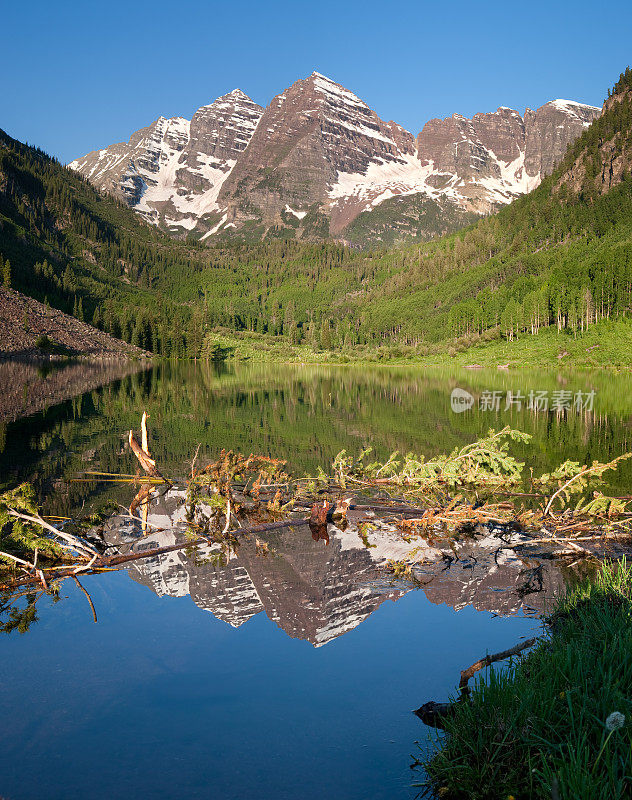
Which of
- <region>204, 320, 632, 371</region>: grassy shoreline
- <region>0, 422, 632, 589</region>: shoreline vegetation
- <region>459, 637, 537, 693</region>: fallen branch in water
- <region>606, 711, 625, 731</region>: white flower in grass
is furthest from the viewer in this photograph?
<region>204, 320, 632, 371</region>: grassy shoreline

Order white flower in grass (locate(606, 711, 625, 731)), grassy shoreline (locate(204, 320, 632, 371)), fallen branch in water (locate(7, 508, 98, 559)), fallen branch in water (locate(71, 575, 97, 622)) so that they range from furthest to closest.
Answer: grassy shoreline (locate(204, 320, 632, 371)) → fallen branch in water (locate(7, 508, 98, 559)) → fallen branch in water (locate(71, 575, 97, 622)) → white flower in grass (locate(606, 711, 625, 731))

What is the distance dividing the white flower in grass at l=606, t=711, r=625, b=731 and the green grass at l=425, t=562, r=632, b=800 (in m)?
0.08

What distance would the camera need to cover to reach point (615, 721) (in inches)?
167

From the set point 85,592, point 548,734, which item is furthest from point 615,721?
point 85,592

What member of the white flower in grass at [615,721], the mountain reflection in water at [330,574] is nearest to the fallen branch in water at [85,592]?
the mountain reflection in water at [330,574]

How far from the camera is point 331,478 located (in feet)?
55.8

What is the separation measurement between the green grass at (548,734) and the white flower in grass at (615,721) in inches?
3.1

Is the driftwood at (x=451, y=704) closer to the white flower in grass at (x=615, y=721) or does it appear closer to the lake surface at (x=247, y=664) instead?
the lake surface at (x=247, y=664)

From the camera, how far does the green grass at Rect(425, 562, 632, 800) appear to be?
4.29 metres

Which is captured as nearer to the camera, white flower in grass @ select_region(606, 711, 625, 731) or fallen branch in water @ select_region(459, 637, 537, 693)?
white flower in grass @ select_region(606, 711, 625, 731)

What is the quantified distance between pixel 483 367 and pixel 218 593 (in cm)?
11150

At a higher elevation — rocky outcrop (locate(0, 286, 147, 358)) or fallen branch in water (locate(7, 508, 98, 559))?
rocky outcrop (locate(0, 286, 147, 358))

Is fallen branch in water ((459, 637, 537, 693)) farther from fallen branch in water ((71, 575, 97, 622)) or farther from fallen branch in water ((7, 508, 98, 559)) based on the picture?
fallen branch in water ((7, 508, 98, 559))

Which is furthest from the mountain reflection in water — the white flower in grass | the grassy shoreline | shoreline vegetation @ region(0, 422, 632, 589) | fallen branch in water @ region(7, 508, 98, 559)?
the grassy shoreline
